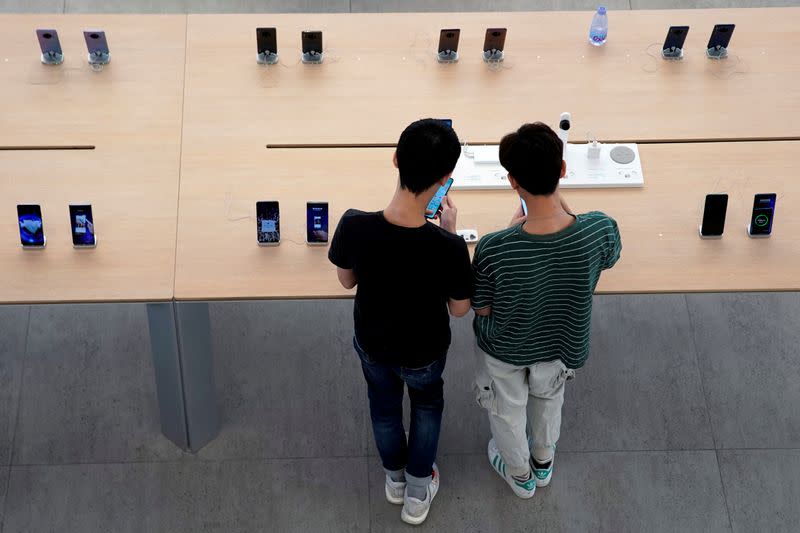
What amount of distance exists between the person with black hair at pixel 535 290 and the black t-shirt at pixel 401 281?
0.11 m

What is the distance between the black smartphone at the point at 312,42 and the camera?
3.81 m

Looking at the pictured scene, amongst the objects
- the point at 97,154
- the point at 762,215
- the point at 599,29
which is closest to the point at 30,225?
the point at 97,154

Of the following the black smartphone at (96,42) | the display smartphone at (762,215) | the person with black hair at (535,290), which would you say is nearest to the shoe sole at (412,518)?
the person with black hair at (535,290)

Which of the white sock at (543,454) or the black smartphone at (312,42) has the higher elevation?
the black smartphone at (312,42)

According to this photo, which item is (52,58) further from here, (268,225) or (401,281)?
(401,281)

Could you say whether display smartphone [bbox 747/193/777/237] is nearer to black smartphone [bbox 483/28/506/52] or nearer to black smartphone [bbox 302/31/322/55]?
black smartphone [bbox 483/28/506/52]

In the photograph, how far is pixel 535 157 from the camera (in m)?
2.79

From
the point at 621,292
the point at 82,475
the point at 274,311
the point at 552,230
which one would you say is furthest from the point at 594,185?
the point at 82,475

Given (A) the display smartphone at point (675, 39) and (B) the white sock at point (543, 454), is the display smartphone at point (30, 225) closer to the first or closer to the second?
(B) the white sock at point (543, 454)

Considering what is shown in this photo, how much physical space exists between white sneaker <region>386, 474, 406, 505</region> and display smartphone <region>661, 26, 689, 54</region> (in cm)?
175

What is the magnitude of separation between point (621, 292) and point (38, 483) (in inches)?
78.6

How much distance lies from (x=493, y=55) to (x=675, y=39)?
0.63 metres

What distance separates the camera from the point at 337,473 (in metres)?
3.79

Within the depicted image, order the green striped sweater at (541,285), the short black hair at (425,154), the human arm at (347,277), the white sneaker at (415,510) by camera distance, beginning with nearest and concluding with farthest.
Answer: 1. the short black hair at (425,154)
2. the green striped sweater at (541,285)
3. the human arm at (347,277)
4. the white sneaker at (415,510)
